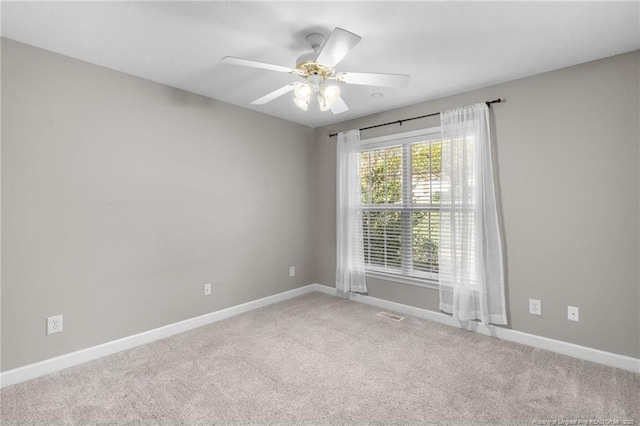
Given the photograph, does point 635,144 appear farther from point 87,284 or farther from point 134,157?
point 87,284

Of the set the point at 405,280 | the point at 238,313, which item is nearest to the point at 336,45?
the point at 405,280

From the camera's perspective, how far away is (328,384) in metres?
2.27

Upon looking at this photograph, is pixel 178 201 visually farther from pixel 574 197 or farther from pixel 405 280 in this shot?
pixel 574 197

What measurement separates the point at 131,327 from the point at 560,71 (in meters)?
4.33

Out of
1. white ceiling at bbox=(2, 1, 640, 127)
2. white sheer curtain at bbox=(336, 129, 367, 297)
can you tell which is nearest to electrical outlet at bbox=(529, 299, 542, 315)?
white sheer curtain at bbox=(336, 129, 367, 297)

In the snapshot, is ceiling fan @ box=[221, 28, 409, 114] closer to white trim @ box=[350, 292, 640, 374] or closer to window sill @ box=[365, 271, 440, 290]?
window sill @ box=[365, 271, 440, 290]

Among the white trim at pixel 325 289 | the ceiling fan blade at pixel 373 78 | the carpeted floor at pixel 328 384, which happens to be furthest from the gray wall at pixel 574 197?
the white trim at pixel 325 289

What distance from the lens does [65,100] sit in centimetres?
252

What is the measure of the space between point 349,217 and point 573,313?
2.41 metres

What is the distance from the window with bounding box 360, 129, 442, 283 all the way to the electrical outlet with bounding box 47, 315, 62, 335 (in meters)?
3.10

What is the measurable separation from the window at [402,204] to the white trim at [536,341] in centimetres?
38

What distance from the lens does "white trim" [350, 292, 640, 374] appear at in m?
2.48

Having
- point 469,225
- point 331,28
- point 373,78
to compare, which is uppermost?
point 331,28

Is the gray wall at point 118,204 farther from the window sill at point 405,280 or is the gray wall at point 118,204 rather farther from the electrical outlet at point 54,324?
the window sill at point 405,280
